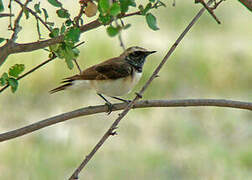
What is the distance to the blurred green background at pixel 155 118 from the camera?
6016 millimetres

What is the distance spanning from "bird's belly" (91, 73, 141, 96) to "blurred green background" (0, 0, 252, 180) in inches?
56.6

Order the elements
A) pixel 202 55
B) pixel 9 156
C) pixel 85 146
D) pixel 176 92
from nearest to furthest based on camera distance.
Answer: pixel 9 156 < pixel 85 146 < pixel 176 92 < pixel 202 55

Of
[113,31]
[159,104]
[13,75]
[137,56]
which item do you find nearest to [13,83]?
[13,75]

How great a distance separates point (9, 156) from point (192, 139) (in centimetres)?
225

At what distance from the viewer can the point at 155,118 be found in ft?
24.1

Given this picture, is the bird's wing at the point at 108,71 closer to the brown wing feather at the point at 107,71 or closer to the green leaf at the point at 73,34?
the brown wing feather at the point at 107,71

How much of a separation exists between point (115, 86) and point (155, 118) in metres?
3.42

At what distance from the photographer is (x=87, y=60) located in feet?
26.8

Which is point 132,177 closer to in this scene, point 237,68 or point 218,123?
point 218,123

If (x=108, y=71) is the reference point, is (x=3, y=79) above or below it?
above

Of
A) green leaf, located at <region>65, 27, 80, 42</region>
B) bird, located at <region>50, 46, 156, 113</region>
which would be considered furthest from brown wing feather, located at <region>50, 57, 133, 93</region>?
green leaf, located at <region>65, 27, 80, 42</region>

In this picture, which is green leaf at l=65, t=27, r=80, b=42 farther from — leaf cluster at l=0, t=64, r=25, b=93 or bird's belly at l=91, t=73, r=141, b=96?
bird's belly at l=91, t=73, r=141, b=96

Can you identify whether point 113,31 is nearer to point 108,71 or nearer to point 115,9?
point 115,9

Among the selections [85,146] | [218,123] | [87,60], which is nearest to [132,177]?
[85,146]
